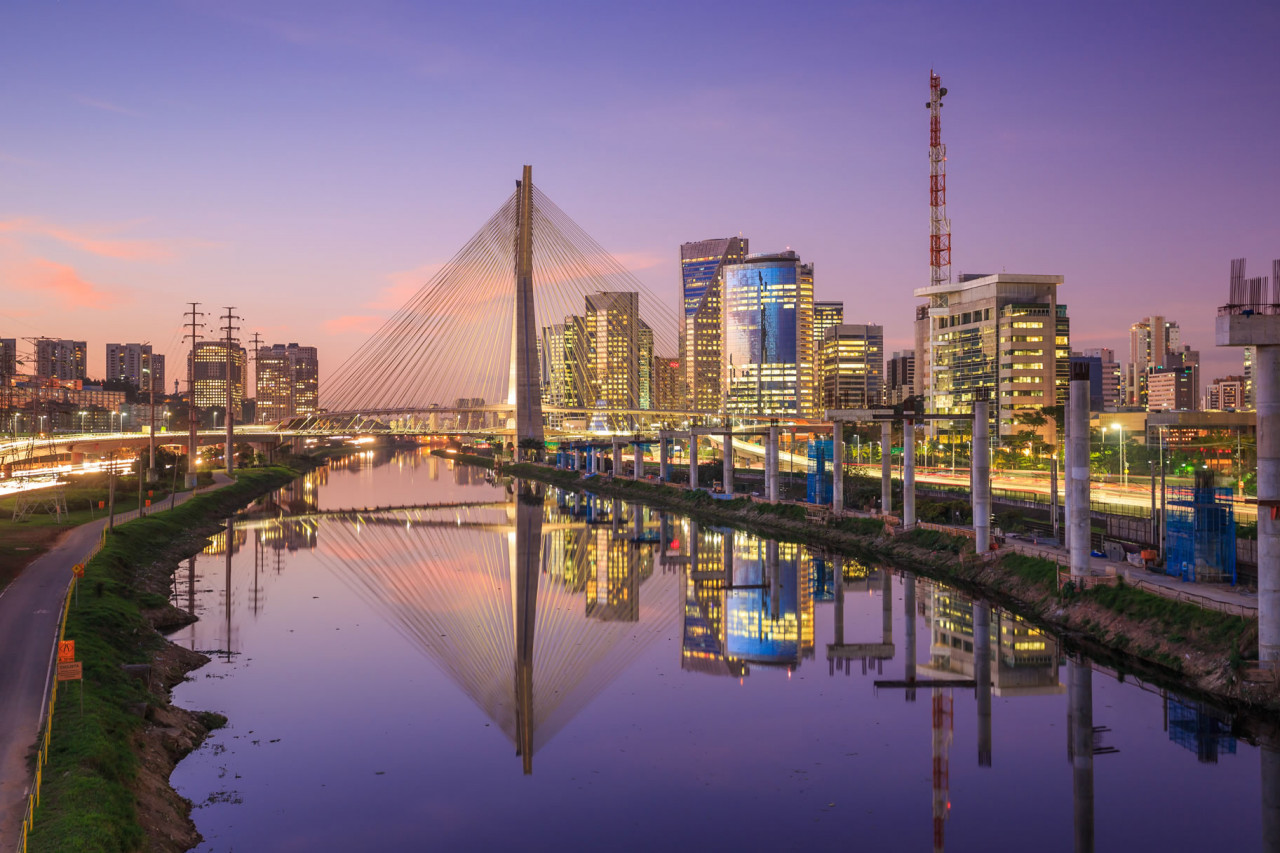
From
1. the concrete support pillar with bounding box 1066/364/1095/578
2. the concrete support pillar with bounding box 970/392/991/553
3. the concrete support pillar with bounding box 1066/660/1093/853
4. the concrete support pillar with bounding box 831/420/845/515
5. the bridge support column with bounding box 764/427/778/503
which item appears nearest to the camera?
the concrete support pillar with bounding box 1066/660/1093/853

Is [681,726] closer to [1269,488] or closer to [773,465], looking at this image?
[1269,488]

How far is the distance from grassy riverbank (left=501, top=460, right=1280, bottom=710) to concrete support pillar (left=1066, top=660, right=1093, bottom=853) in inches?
69.1

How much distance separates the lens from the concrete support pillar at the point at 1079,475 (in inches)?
1256

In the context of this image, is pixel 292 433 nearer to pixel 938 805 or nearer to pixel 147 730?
pixel 147 730

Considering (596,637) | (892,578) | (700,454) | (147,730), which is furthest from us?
(700,454)

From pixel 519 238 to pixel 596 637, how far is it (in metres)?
71.3

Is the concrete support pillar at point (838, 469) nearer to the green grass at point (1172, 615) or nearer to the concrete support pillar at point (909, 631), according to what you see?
the concrete support pillar at point (909, 631)

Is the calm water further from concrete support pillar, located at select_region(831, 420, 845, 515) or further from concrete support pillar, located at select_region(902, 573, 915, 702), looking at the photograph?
concrete support pillar, located at select_region(831, 420, 845, 515)

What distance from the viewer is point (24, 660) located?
75.4 ft

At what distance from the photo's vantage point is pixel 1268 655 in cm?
2303

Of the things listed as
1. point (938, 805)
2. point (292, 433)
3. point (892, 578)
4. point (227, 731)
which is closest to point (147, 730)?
point (227, 731)

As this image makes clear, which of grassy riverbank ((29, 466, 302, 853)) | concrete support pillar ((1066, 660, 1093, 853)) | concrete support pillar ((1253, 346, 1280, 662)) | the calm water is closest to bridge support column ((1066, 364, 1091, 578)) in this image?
the calm water

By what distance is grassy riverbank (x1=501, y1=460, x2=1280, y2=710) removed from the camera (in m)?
24.2

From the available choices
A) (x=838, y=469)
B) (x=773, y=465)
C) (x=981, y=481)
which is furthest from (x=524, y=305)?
(x=981, y=481)
